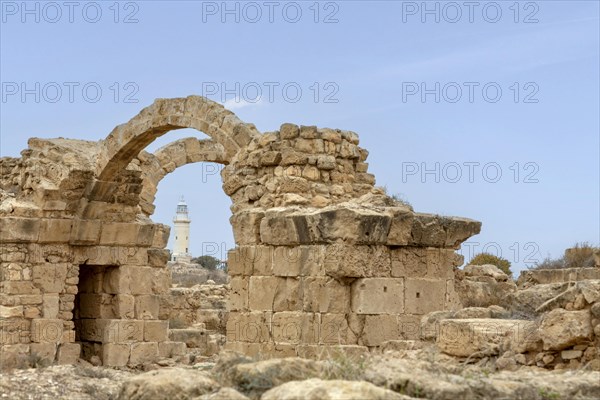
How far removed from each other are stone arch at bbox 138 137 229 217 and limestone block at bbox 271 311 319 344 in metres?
8.50

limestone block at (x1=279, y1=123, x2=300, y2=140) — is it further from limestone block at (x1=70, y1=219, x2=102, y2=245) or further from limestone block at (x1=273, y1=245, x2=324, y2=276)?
limestone block at (x1=70, y1=219, x2=102, y2=245)

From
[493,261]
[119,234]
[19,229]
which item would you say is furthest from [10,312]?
[493,261]

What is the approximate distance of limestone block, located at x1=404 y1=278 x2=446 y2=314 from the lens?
939 centimetres

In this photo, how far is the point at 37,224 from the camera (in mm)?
13922

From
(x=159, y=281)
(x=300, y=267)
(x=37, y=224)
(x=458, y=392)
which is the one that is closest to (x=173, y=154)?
(x=159, y=281)

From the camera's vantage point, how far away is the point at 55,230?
46.3 ft

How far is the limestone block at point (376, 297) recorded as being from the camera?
909cm

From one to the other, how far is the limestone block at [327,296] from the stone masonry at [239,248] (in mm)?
14

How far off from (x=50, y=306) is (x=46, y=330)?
0.36 meters

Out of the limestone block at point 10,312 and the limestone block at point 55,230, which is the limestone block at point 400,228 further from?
the limestone block at point 10,312

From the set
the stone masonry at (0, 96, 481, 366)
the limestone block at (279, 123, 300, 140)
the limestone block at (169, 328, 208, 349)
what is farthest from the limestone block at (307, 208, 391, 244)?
the limestone block at (169, 328, 208, 349)

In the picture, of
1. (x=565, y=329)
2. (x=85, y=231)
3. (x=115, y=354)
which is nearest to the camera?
(x=565, y=329)

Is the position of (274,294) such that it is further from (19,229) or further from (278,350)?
(19,229)

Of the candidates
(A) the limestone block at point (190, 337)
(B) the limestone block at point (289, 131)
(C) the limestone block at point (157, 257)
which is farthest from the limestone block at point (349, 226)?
(A) the limestone block at point (190, 337)
